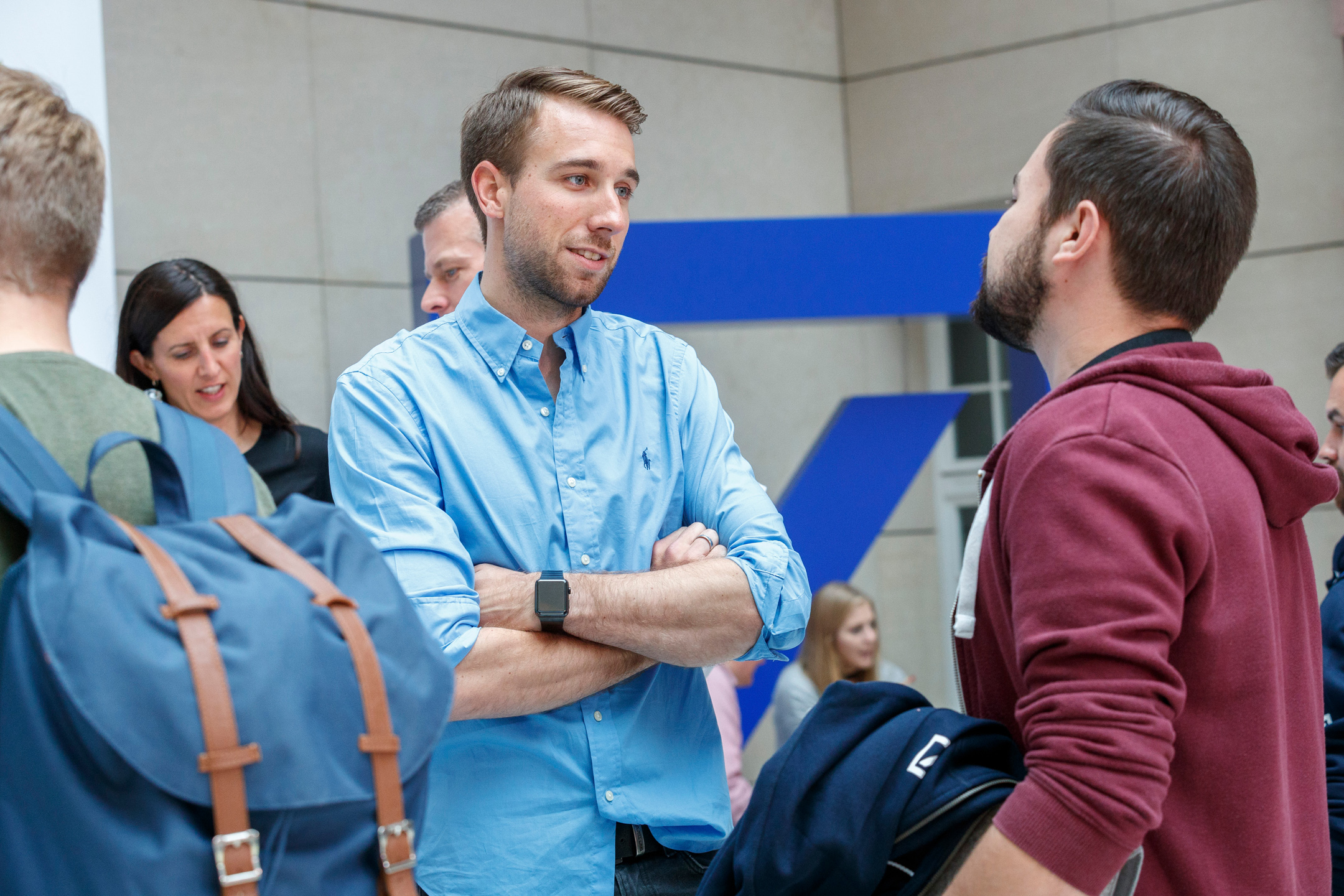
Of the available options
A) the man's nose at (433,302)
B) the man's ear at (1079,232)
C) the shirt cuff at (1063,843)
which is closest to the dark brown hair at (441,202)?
the man's nose at (433,302)

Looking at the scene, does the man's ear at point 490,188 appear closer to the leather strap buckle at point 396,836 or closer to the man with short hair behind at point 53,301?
the man with short hair behind at point 53,301

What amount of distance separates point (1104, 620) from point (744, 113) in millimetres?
5915

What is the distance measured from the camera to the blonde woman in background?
5246mm

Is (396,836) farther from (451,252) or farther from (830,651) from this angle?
(830,651)

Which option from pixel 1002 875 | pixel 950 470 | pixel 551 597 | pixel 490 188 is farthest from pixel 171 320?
A: pixel 950 470

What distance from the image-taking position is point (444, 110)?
572cm

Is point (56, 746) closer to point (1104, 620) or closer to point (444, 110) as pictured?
point (1104, 620)

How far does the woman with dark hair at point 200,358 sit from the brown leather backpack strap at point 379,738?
5.79 feet

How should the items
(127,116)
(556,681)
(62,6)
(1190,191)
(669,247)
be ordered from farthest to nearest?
(127,116)
(669,247)
(62,6)
(556,681)
(1190,191)

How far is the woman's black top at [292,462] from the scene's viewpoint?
2617mm

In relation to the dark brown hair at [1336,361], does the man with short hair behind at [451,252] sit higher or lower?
higher

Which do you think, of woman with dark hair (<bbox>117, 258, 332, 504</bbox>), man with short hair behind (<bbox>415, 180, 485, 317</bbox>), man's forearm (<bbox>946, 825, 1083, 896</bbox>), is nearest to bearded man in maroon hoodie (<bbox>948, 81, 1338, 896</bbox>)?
man's forearm (<bbox>946, 825, 1083, 896</bbox>)

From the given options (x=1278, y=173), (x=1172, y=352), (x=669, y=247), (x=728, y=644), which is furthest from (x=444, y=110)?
(x=1172, y=352)

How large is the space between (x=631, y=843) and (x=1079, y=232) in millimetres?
991
